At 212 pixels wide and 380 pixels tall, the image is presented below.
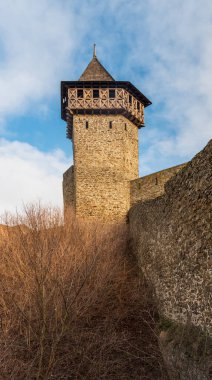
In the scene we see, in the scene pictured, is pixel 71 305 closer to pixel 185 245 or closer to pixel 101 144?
pixel 185 245

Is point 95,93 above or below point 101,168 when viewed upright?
above

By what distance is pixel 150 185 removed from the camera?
18.2m

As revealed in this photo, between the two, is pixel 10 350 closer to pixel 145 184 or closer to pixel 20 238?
pixel 20 238

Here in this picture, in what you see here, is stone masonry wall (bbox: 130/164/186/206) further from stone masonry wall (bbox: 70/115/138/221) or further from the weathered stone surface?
the weathered stone surface

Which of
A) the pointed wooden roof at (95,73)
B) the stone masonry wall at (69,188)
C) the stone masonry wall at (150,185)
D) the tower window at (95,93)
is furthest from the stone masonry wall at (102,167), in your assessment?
the pointed wooden roof at (95,73)

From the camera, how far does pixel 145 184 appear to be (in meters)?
18.7

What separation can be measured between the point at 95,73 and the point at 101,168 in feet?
21.3

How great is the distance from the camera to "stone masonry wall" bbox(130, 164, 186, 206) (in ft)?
56.3

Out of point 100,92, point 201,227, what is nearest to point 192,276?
point 201,227

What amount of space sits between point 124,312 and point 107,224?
6.80 metres

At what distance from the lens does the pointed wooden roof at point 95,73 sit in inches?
816

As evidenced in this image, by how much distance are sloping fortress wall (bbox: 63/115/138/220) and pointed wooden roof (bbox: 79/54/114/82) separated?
2.64 m

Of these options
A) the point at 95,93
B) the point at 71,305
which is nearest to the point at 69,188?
the point at 95,93

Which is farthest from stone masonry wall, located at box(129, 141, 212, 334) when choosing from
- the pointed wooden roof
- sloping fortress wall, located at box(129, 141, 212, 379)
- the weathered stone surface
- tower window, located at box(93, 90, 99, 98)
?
the pointed wooden roof
